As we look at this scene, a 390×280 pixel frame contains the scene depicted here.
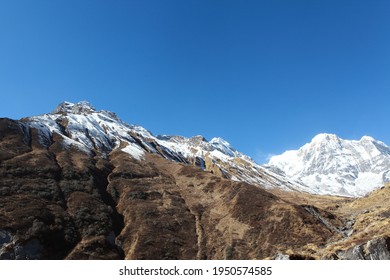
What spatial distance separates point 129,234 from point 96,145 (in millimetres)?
101457

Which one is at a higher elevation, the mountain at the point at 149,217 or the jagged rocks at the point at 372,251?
the mountain at the point at 149,217

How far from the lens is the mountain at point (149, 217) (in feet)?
231

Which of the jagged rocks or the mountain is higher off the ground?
the mountain

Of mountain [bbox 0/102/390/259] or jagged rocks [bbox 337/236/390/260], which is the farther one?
mountain [bbox 0/102/390/259]

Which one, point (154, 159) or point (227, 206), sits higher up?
point (154, 159)

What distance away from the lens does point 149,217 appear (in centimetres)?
9281

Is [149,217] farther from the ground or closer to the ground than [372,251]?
farther from the ground

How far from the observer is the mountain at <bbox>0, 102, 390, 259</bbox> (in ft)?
231

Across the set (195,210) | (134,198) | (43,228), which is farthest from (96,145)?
(43,228)

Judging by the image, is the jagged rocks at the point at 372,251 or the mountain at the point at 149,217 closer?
the jagged rocks at the point at 372,251

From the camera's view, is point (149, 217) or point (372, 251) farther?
point (149, 217)

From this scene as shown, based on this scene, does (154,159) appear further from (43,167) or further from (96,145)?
(43,167)

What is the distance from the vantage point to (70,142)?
149 metres
